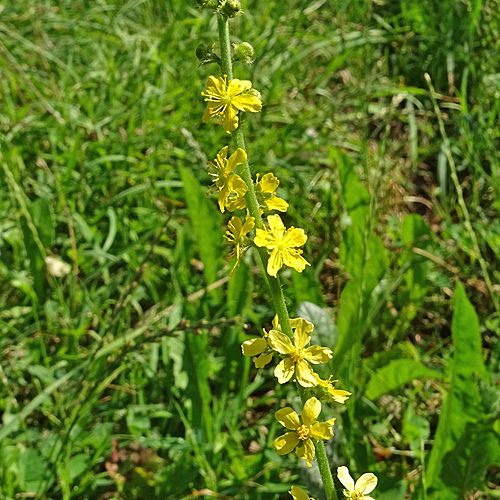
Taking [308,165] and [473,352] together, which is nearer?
[473,352]

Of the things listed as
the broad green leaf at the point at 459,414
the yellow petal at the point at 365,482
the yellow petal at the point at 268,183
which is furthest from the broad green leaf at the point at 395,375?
the yellow petal at the point at 268,183

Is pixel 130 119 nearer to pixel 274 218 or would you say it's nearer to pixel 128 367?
pixel 128 367

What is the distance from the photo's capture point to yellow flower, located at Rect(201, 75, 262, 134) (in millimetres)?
1691

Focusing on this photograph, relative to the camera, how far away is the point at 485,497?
282 centimetres

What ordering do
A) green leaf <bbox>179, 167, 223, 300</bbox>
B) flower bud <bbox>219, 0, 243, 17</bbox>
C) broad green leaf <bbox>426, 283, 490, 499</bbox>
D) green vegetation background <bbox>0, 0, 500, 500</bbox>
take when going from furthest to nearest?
green leaf <bbox>179, 167, 223, 300</bbox> < green vegetation background <bbox>0, 0, 500, 500</bbox> < broad green leaf <bbox>426, 283, 490, 499</bbox> < flower bud <bbox>219, 0, 243, 17</bbox>

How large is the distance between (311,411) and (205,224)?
5.71 feet

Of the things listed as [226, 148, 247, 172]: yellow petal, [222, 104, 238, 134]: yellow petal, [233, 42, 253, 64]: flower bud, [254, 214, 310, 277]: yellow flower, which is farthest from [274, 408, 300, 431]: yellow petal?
[233, 42, 253, 64]: flower bud

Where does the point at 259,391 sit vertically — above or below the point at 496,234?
below

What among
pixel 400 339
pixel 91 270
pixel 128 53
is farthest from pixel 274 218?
pixel 128 53

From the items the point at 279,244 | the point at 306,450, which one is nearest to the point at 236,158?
the point at 279,244

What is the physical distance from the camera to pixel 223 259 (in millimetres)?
3461

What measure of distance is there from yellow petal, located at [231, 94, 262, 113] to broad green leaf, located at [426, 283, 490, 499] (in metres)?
1.42

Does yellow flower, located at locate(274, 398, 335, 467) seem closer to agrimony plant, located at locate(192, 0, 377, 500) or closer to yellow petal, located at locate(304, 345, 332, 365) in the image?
agrimony plant, located at locate(192, 0, 377, 500)

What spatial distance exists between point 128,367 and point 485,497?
1.84 metres
